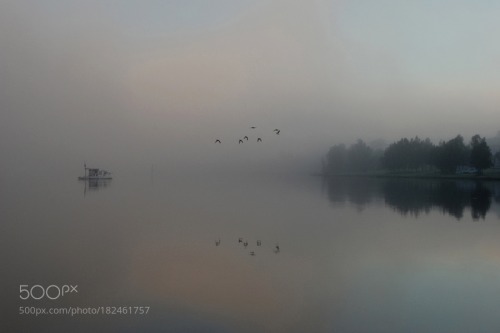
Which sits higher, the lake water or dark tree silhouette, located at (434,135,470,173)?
dark tree silhouette, located at (434,135,470,173)

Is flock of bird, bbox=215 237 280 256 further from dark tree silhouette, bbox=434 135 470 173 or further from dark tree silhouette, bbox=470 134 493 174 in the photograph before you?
dark tree silhouette, bbox=434 135 470 173

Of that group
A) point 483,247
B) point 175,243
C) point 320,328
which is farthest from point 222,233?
point 320,328

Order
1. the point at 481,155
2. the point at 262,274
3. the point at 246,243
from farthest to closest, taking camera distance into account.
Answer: the point at 481,155 → the point at 246,243 → the point at 262,274

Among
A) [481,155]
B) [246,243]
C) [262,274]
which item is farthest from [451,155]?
[262,274]

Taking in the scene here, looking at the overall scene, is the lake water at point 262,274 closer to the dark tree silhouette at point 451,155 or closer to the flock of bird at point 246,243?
the flock of bird at point 246,243

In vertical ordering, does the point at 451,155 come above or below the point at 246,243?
above

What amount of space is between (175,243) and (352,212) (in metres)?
22.7

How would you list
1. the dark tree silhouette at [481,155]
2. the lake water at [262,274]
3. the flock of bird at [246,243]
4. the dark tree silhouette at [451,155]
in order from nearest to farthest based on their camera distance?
1. the lake water at [262,274]
2. the flock of bird at [246,243]
3. the dark tree silhouette at [481,155]
4. the dark tree silhouette at [451,155]

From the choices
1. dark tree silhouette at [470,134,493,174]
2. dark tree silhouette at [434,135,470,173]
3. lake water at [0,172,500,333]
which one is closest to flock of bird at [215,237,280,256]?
lake water at [0,172,500,333]

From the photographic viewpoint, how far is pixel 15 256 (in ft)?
74.0

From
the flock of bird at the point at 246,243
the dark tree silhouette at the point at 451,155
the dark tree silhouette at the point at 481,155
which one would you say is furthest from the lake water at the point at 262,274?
the dark tree silhouette at the point at 451,155

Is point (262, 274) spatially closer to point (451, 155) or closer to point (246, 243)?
point (246, 243)

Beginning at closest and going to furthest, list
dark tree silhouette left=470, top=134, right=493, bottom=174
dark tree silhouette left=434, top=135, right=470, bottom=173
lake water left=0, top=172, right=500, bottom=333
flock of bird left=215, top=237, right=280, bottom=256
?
1. lake water left=0, top=172, right=500, bottom=333
2. flock of bird left=215, top=237, right=280, bottom=256
3. dark tree silhouette left=470, top=134, right=493, bottom=174
4. dark tree silhouette left=434, top=135, right=470, bottom=173

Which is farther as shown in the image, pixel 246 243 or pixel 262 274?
pixel 246 243
